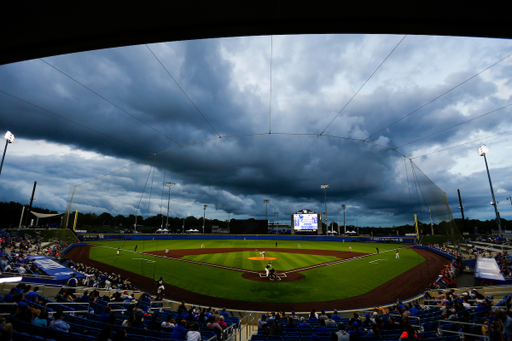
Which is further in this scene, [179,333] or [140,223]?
[140,223]

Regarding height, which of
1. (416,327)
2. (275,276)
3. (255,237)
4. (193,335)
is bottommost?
(275,276)

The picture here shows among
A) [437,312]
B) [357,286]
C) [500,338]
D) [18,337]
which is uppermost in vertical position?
[18,337]

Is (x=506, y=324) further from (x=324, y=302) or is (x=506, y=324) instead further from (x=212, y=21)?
(x=324, y=302)

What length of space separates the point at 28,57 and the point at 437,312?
17.8 meters

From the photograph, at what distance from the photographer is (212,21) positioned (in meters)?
5.23

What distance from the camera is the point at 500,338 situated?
6426 millimetres

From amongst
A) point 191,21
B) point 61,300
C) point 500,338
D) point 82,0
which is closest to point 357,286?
point 500,338

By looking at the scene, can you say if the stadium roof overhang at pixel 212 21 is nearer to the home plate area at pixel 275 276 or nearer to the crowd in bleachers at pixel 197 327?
Answer: the crowd in bleachers at pixel 197 327

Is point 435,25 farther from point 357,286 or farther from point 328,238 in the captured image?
point 328,238

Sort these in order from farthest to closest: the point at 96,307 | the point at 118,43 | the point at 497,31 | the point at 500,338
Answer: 1. the point at 96,307
2. the point at 500,338
3. the point at 118,43
4. the point at 497,31

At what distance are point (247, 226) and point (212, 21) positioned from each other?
77.5 m

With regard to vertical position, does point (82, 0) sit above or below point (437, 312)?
above

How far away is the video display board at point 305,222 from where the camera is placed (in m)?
71.1

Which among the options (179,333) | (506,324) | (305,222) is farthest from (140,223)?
(506,324)
